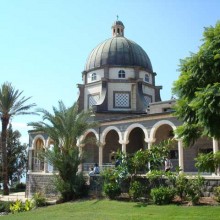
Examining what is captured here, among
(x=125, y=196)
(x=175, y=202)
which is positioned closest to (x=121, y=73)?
(x=125, y=196)

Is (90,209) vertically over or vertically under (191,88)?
under

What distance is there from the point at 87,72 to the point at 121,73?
353 cm

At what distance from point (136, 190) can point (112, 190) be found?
1536 millimetres

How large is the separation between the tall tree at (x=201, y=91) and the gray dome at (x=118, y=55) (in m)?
21.2

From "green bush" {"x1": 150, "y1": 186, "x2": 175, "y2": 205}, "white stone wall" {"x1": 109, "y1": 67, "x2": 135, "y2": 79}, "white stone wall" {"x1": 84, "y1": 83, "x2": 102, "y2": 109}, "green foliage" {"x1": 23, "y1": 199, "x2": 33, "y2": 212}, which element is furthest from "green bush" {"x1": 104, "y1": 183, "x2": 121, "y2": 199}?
"white stone wall" {"x1": 109, "y1": 67, "x2": 135, "y2": 79}

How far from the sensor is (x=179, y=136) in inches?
481

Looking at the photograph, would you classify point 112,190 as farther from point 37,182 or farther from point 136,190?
point 37,182

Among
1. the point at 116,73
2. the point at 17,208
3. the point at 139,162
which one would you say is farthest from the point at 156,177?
the point at 116,73

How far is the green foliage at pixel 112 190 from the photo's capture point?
1839cm

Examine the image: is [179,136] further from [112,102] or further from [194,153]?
[112,102]

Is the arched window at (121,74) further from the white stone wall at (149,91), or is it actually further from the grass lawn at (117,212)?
the grass lawn at (117,212)

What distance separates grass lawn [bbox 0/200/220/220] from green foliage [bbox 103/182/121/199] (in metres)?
0.51

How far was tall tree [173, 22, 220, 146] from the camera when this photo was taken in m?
9.96

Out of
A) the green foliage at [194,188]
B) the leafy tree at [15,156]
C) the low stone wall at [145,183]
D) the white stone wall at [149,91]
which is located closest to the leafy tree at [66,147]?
the low stone wall at [145,183]
